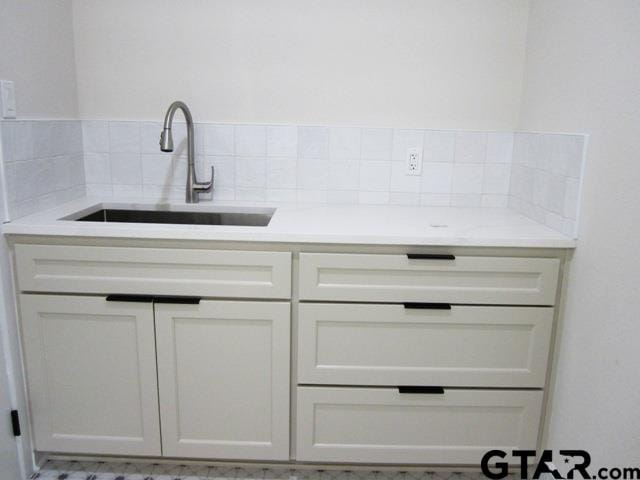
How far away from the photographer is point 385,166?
193 cm

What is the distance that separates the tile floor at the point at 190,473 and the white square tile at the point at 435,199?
3.34 feet

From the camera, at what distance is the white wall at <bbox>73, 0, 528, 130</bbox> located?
5.98 feet

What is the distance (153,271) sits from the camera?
146cm

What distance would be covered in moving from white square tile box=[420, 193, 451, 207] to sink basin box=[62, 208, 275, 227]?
0.64 metres

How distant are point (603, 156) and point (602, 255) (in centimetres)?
27

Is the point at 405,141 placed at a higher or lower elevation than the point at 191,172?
higher

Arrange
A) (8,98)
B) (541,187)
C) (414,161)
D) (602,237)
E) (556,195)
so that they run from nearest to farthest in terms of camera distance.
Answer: (602,237) → (8,98) → (556,195) → (541,187) → (414,161)

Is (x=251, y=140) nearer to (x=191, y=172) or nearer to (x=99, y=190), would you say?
(x=191, y=172)

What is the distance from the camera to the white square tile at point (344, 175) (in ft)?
6.35

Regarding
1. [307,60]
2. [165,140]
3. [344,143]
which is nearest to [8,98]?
[165,140]

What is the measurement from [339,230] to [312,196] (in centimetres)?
53

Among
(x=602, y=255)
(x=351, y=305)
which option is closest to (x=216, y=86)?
(x=351, y=305)

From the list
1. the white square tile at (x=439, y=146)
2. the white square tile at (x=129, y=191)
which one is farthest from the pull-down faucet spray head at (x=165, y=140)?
the white square tile at (x=439, y=146)

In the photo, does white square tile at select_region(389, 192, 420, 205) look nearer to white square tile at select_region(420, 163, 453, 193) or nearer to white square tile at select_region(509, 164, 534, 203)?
white square tile at select_region(420, 163, 453, 193)
